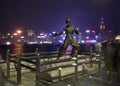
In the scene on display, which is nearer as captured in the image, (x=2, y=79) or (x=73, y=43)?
(x=2, y=79)

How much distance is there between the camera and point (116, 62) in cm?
1075

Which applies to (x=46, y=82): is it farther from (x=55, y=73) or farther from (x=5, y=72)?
(x=5, y=72)

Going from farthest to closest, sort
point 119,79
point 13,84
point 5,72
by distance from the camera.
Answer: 1. point 5,72
2. point 119,79
3. point 13,84

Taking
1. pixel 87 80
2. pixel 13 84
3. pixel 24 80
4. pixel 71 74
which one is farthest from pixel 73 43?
pixel 13 84

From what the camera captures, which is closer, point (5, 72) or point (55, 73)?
point (55, 73)

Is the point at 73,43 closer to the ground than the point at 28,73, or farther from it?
farther from it

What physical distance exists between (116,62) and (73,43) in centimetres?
275

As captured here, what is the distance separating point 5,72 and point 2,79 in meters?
1.11

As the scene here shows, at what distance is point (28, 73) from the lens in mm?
12297

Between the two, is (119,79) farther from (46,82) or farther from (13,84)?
(13,84)

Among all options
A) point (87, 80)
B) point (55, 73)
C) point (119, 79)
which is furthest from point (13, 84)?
point (119, 79)

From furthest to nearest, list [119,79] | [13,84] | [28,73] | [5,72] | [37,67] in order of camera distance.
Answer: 1. [28,73]
2. [5,72]
3. [119,79]
4. [13,84]
5. [37,67]

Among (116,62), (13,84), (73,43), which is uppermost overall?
(73,43)

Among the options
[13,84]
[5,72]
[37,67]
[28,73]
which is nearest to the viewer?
[37,67]
